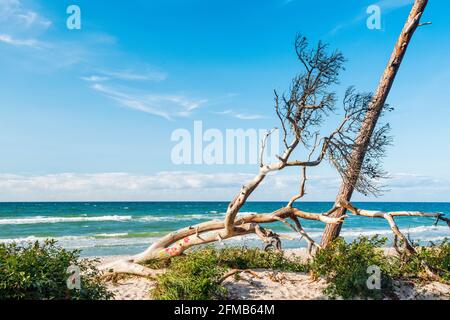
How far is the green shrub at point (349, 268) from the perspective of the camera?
850 cm

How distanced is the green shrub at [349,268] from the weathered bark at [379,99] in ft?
7.44

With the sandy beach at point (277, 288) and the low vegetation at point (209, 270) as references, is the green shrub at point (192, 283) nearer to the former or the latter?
the low vegetation at point (209, 270)

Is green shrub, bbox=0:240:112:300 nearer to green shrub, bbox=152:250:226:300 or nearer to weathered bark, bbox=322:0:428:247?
green shrub, bbox=152:250:226:300

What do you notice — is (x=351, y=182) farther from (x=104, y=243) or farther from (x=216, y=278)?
(x=104, y=243)

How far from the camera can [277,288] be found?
9.39 m

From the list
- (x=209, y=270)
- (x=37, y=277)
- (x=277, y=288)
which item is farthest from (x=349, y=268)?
(x=37, y=277)

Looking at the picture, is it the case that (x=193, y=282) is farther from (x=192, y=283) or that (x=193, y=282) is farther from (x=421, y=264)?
(x=421, y=264)

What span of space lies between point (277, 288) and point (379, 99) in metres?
6.76

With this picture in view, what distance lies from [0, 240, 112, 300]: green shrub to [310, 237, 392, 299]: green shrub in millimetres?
4902

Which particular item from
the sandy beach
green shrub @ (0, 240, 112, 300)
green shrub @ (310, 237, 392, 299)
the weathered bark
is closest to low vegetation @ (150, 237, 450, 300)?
green shrub @ (310, 237, 392, 299)

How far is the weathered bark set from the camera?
1186 centimetres

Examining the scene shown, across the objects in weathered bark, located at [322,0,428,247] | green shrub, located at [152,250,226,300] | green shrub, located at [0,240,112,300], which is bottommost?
green shrub, located at [152,250,226,300]

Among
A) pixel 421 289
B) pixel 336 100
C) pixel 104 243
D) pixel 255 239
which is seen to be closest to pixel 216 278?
pixel 421 289
